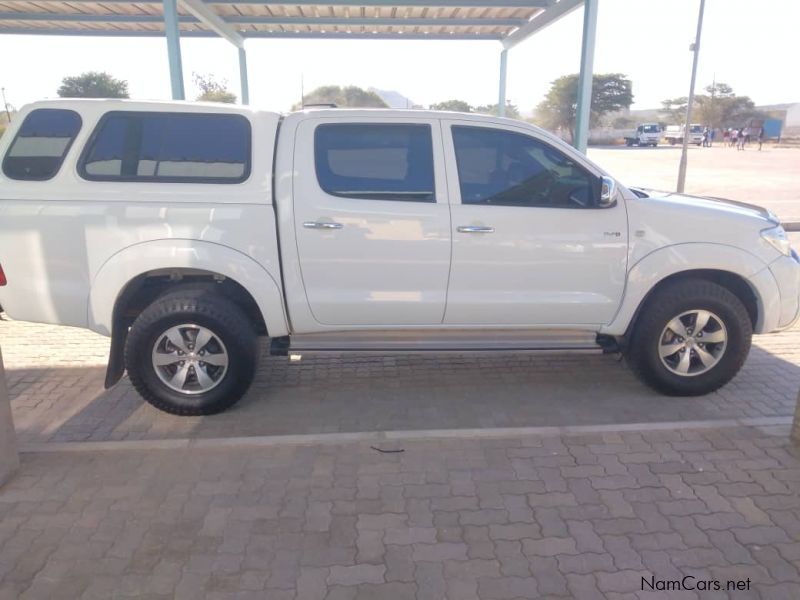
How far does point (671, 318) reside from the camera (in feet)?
13.8

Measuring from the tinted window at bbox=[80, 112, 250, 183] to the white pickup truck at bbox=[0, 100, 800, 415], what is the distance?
0.5 inches

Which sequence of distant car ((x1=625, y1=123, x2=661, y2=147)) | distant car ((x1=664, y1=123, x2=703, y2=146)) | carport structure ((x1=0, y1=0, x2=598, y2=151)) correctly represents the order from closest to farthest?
carport structure ((x1=0, y1=0, x2=598, y2=151)), distant car ((x1=625, y1=123, x2=661, y2=147)), distant car ((x1=664, y1=123, x2=703, y2=146))

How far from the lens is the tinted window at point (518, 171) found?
416 centimetres

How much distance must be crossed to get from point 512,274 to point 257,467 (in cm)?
207

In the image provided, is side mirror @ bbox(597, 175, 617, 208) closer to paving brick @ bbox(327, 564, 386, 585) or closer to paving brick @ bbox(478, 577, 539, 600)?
paving brick @ bbox(478, 577, 539, 600)

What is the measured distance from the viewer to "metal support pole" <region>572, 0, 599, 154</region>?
817cm

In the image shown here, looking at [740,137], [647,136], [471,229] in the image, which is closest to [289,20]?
[471,229]

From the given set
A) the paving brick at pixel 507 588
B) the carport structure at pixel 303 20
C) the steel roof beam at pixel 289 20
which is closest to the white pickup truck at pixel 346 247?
the paving brick at pixel 507 588

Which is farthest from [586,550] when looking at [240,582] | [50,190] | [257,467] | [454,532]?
[50,190]

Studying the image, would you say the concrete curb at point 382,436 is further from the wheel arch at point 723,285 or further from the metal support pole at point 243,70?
the metal support pole at point 243,70

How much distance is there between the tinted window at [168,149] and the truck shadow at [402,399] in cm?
160

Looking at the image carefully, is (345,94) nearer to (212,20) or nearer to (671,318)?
(212,20)

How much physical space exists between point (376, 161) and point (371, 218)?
41 centimetres

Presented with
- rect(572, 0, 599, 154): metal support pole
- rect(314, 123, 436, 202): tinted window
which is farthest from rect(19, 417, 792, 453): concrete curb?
rect(572, 0, 599, 154): metal support pole
